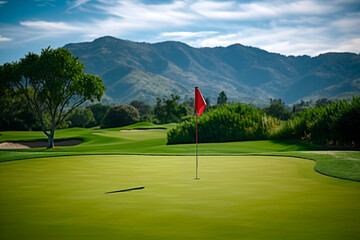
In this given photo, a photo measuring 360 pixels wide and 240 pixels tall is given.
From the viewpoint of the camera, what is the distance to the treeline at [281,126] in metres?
20.3

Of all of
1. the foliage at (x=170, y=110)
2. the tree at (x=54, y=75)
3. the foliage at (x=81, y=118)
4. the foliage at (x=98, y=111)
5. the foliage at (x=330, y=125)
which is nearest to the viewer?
the foliage at (x=330, y=125)

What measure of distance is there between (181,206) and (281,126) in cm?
2049

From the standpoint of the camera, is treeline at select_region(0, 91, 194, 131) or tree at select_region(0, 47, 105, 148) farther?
treeline at select_region(0, 91, 194, 131)

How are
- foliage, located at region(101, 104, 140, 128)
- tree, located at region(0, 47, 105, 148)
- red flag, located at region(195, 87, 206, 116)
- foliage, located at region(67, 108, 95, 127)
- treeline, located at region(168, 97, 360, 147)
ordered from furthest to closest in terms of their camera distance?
foliage, located at region(67, 108, 95, 127), foliage, located at region(101, 104, 140, 128), tree, located at region(0, 47, 105, 148), treeline, located at region(168, 97, 360, 147), red flag, located at region(195, 87, 206, 116)

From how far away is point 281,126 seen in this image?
25891mm

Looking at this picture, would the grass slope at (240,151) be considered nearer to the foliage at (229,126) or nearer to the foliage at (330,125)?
the foliage at (330,125)

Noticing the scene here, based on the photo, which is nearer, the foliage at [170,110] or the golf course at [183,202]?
the golf course at [183,202]

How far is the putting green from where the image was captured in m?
4.97

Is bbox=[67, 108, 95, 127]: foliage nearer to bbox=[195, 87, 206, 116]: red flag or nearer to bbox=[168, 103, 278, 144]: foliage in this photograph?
bbox=[168, 103, 278, 144]: foliage

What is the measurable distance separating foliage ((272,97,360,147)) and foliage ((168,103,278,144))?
7.46ft

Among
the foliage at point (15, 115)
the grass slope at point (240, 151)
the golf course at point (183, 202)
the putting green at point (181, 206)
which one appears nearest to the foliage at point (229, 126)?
the grass slope at point (240, 151)

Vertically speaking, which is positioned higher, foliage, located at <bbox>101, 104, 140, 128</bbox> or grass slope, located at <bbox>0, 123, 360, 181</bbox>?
foliage, located at <bbox>101, 104, 140, 128</bbox>

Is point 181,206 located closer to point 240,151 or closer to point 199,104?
point 199,104

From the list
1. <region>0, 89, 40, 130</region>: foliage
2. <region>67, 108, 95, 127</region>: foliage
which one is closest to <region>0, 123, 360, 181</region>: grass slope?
<region>0, 89, 40, 130</region>: foliage
